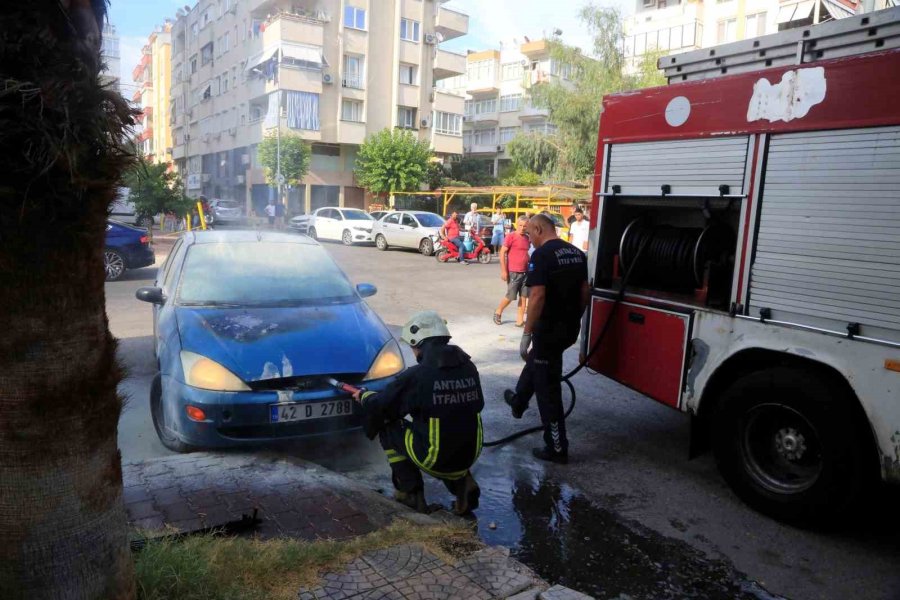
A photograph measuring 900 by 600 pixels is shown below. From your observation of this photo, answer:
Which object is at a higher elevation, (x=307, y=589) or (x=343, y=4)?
(x=343, y=4)

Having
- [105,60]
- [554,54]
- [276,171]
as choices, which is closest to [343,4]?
[554,54]

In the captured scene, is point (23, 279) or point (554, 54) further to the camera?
point (554, 54)

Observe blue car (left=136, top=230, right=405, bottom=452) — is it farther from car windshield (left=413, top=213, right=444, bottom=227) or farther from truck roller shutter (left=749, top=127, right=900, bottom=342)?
car windshield (left=413, top=213, right=444, bottom=227)

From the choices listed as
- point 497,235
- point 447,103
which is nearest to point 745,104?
point 497,235

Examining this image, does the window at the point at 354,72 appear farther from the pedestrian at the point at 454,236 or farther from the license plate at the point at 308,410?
the license plate at the point at 308,410

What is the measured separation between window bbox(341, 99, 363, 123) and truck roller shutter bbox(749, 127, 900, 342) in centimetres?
3688

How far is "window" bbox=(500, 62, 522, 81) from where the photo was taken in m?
57.6

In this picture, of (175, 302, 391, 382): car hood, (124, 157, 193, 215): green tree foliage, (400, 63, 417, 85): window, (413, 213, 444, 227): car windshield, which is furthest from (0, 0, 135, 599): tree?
(400, 63, 417, 85): window

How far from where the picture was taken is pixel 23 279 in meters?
1.84

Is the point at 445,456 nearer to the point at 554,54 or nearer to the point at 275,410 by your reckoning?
the point at 275,410

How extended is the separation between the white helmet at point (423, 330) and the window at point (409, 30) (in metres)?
40.6

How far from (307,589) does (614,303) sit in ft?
10.8

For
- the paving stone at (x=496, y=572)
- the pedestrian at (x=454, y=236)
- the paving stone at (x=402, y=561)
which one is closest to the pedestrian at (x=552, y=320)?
the paving stone at (x=496, y=572)

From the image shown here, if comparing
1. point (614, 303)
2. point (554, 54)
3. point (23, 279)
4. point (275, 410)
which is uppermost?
point (554, 54)
